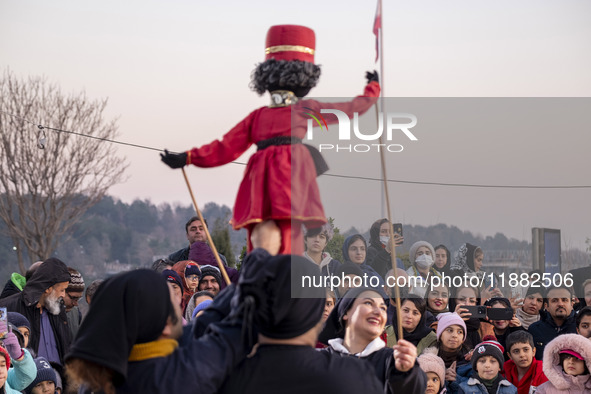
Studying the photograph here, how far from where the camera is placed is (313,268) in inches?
113

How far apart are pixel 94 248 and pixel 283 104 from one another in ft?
62.4

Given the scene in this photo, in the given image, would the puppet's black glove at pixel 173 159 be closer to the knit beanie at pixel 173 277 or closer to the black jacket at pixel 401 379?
the black jacket at pixel 401 379

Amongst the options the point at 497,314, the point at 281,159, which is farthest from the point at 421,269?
the point at 281,159

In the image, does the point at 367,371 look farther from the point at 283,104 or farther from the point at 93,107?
the point at 93,107

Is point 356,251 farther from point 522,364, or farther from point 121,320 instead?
point 121,320

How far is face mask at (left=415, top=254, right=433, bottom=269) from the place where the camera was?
20.0 feet

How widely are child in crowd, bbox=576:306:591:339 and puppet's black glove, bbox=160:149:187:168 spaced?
3.19 m

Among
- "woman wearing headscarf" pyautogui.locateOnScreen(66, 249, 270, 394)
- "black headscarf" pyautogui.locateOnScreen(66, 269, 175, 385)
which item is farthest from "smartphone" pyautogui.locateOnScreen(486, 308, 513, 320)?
"black headscarf" pyautogui.locateOnScreen(66, 269, 175, 385)

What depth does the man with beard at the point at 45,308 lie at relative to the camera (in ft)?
21.9

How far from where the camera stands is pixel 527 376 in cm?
580

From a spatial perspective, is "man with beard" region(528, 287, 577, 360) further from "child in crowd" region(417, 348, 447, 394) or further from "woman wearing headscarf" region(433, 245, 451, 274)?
"child in crowd" region(417, 348, 447, 394)

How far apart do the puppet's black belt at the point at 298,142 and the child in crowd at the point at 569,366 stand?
2.01 meters

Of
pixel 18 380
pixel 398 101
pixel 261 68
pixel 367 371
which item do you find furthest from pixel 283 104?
pixel 18 380

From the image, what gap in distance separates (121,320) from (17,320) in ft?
13.4
